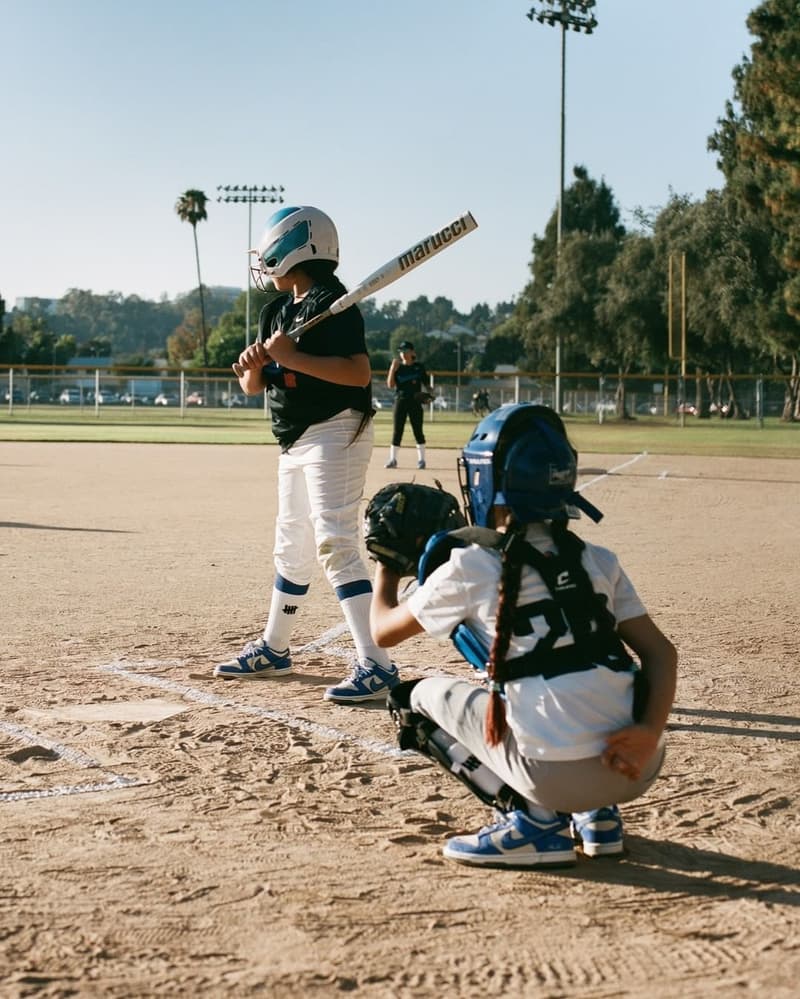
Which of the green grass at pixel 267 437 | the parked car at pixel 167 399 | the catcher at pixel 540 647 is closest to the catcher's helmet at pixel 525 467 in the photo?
the catcher at pixel 540 647

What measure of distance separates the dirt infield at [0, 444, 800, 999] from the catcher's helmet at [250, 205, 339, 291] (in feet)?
6.50

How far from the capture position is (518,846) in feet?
11.5

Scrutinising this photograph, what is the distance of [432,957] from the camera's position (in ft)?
9.43

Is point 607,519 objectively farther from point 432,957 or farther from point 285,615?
point 432,957

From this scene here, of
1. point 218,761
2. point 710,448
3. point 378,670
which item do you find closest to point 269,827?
point 218,761

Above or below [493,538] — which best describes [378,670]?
below

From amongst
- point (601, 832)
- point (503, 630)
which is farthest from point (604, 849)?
point (503, 630)

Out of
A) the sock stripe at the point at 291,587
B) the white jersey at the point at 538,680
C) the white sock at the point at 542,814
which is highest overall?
the white jersey at the point at 538,680

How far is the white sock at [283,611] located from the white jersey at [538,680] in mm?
2553

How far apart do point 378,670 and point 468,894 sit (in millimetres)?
2267

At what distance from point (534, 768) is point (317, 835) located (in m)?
0.76

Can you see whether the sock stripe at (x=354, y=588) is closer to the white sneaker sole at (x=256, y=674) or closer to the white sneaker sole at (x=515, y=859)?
the white sneaker sole at (x=256, y=674)

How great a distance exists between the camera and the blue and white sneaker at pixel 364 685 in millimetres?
5477

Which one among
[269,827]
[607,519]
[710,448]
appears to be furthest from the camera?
[710,448]
